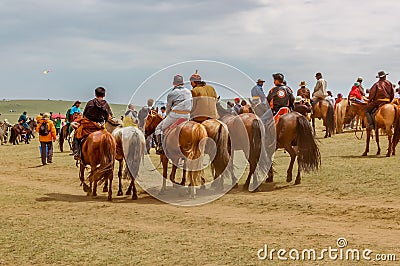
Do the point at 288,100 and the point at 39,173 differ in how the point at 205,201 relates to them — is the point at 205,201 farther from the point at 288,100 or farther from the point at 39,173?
the point at 39,173

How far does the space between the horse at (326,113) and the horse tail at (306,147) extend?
11412 millimetres

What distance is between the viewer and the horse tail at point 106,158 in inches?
482

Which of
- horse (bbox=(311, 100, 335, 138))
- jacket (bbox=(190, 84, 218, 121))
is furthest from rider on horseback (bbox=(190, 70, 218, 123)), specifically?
horse (bbox=(311, 100, 335, 138))

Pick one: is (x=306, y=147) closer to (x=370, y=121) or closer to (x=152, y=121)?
(x=152, y=121)

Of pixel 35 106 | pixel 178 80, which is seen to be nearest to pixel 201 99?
pixel 178 80

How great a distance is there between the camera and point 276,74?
14266mm

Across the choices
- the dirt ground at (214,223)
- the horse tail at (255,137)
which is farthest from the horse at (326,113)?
the horse tail at (255,137)

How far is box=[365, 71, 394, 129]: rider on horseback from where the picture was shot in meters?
16.2

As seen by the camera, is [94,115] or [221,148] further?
[94,115]

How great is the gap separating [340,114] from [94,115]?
54.0 ft

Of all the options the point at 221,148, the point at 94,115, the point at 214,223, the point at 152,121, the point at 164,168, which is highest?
the point at 94,115

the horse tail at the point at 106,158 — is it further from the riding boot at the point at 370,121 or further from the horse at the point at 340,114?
the horse at the point at 340,114

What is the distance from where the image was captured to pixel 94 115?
12680 mm

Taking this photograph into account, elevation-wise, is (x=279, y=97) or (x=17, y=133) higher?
(x=279, y=97)
